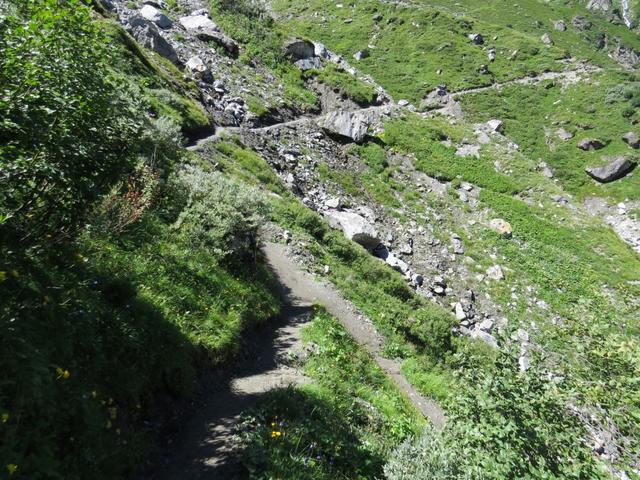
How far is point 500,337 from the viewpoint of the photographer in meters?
6.52

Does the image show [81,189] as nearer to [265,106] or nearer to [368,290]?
[368,290]

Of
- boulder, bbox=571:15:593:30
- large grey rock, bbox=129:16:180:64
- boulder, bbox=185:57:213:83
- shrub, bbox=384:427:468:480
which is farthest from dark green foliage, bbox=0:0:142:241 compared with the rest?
boulder, bbox=571:15:593:30

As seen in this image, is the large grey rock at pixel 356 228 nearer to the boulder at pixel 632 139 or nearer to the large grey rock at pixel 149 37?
the large grey rock at pixel 149 37

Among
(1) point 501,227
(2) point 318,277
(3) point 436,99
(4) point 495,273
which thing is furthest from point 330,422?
(3) point 436,99

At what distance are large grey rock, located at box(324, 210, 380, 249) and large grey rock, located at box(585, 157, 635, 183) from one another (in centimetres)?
3841

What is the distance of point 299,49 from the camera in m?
52.8

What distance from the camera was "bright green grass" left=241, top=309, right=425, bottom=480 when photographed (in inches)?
256

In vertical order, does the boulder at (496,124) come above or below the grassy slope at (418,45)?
below

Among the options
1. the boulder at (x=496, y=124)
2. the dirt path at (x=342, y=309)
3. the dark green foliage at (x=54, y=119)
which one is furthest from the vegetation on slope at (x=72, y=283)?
the boulder at (x=496, y=124)

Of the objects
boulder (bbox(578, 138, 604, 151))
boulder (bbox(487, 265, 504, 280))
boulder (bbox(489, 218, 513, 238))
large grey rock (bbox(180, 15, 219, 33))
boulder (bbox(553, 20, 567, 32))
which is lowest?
boulder (bbox(487, 265, 504, 280))

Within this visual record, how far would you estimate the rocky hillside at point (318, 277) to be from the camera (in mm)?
5531

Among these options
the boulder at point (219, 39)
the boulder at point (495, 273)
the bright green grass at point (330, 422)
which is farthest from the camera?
the boulder at point (219, 39)

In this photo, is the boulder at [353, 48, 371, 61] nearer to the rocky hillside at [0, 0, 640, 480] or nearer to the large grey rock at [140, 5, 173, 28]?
the rocky hillside at [0, 0, 640, 480]

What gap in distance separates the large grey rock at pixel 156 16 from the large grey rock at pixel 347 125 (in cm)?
2035
